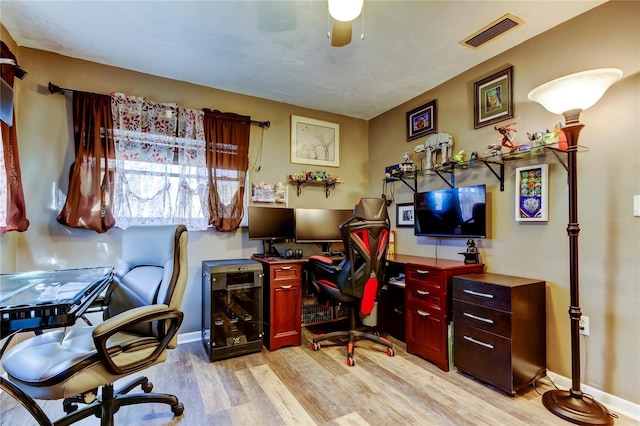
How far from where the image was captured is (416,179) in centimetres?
336

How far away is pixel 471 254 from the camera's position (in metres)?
2.66

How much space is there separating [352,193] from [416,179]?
0.93 meters

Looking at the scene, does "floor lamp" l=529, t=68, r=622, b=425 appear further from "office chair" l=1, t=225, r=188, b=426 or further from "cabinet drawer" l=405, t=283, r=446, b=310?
"office chair" l=1, t=225, r=188, b=426

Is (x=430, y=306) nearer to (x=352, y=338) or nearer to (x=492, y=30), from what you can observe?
(x=352, y=338)

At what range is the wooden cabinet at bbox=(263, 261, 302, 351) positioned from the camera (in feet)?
9.29

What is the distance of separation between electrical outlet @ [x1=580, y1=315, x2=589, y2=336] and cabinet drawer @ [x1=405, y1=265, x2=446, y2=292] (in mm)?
874

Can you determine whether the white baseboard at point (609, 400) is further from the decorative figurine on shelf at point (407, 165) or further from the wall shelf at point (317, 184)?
the wall shelf at point (317, 184)

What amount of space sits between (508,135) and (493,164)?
26 cm

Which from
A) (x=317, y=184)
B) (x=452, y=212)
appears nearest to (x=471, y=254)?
(x=452, y=212)

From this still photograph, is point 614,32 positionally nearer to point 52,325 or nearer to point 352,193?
point 352,193

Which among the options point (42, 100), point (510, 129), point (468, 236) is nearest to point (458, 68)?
point (510, 129)

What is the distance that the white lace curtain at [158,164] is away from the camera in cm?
274

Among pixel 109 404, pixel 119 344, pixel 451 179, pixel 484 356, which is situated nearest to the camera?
pixel 119 344

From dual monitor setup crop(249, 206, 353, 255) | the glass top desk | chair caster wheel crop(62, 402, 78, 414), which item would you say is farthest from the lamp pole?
chair caster wheel crop(62, 402, 78, 414)
